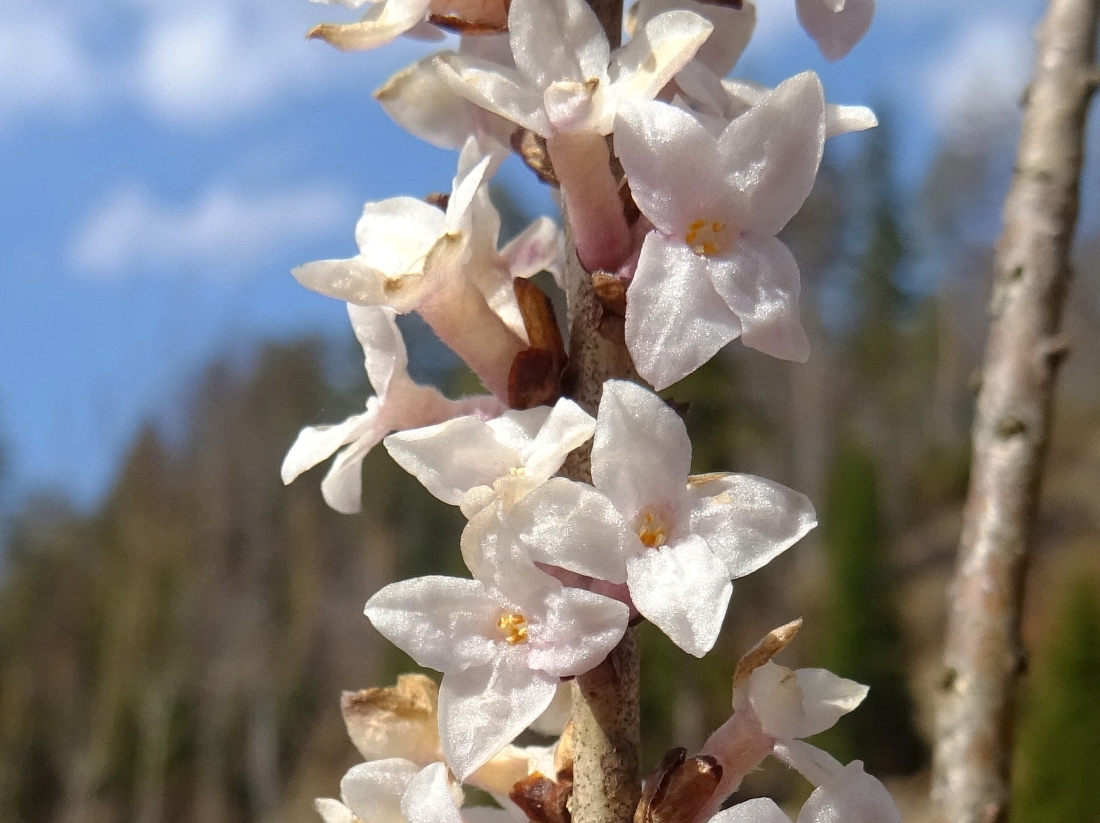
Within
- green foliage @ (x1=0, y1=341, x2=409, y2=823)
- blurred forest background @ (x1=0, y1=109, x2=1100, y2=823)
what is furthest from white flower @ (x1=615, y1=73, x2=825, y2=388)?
green foliage @ (x1=0, y1=341, x2=409, y2=823)

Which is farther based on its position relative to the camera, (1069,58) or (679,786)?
(1069,58)

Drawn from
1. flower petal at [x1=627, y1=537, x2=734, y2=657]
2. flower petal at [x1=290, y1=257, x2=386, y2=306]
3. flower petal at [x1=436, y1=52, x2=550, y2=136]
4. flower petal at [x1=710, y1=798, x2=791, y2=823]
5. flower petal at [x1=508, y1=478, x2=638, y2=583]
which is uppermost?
flower petal at [x1=436, y1=52, x2=550, y2=136]

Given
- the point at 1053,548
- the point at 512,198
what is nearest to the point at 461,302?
the point at 512,198

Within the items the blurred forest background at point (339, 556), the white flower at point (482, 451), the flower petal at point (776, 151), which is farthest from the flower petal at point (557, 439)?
the blurred forest background at point (339, 556)

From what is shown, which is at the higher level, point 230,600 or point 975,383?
point 975,383

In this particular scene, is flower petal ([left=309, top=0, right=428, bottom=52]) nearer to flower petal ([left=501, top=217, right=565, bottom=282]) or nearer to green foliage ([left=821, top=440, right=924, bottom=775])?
flower petal ([left=501, top=217, right=565, bottom=282])

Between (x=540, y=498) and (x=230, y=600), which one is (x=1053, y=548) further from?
(x=540, y=498)
